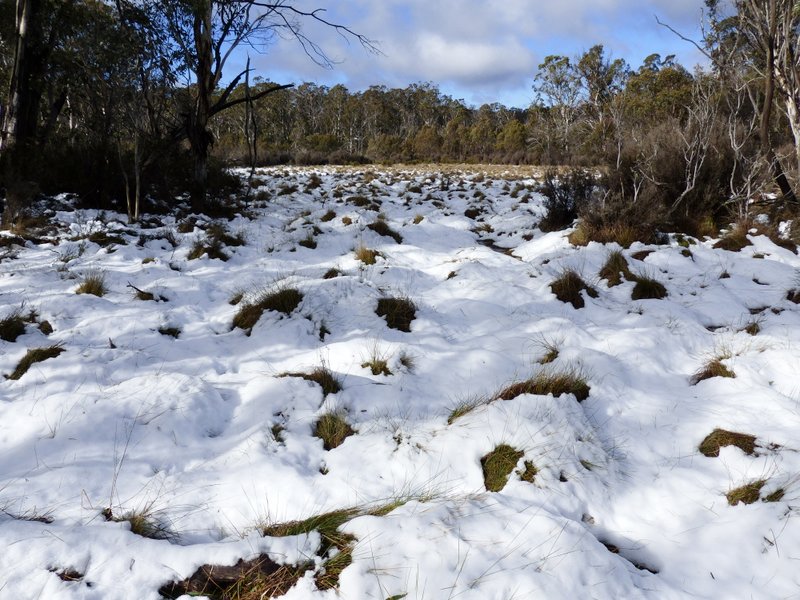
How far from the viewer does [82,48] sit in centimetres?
657

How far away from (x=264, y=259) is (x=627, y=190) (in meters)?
5.75

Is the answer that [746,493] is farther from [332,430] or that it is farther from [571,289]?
[571,289]

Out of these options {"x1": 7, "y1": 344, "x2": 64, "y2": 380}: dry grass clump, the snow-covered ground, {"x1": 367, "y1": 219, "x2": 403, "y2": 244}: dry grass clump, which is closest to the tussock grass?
the snow-covered ground

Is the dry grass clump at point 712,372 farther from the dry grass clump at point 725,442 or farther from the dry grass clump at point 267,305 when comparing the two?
the dry grass clump at point 267,305

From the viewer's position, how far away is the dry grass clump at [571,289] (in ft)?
14.5

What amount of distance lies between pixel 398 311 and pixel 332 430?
1646 mm

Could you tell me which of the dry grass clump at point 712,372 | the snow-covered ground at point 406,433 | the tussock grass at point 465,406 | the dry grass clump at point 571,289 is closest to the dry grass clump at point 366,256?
the snow-covered ground at point 406,433

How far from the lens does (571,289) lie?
14.7 ft

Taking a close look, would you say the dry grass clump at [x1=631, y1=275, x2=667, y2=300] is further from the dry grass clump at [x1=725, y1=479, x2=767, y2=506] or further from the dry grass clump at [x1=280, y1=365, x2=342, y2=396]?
the dry grass clump at [x1=280, y1=365, x2=342, y2=396]

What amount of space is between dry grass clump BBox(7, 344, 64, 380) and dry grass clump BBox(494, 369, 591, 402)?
10.5 feet

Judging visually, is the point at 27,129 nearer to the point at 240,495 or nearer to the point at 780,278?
the point at 240,495

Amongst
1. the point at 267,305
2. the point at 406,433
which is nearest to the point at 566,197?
the point at 267,305

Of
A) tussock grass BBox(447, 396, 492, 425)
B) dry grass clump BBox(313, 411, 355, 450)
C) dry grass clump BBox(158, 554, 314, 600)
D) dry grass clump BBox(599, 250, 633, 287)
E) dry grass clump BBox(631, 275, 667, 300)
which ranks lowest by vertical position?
dry grass clump BBox(158, 554, 314, 600)

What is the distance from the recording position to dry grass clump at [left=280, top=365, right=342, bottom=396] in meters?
3.03
